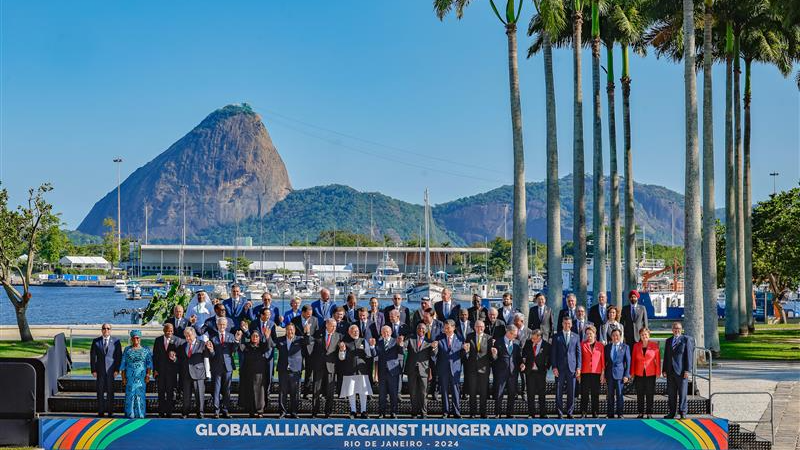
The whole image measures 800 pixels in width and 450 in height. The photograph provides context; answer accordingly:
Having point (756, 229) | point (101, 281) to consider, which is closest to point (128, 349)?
point (756, 229)

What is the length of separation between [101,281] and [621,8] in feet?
483

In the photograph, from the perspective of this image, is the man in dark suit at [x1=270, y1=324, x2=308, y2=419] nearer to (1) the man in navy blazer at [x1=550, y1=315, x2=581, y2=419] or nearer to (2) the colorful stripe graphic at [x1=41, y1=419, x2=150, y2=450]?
(2) the colorful stripe graphic at [x1=41, y1=419, x2=150, y2=450]

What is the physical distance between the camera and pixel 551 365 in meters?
17.9

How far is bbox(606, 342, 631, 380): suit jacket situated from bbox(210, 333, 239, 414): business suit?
6720mm

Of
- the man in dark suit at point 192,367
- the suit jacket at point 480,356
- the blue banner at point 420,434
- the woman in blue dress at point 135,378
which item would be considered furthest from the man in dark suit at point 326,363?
the woman in blue dress at point 135,378

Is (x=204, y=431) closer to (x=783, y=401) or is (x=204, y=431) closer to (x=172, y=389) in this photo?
(x=172, y=389)

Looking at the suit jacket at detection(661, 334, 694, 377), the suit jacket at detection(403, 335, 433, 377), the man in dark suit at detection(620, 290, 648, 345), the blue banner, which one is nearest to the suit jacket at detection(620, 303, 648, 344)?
the man in dark suit at detection(620, 290, 648, 345)

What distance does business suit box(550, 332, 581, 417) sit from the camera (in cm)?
1766

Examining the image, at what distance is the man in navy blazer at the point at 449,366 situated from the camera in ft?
58.7

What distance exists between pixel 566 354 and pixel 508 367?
107 cm

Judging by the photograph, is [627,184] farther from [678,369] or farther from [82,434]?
[82,434]

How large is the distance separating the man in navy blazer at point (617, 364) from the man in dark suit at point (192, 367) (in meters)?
7.15

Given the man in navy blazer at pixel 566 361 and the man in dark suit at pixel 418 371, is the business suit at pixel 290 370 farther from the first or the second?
the man in navy blazer at pixel 566 361

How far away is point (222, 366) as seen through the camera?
17734 millimetres
